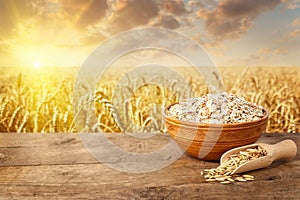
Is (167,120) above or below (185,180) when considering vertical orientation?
above

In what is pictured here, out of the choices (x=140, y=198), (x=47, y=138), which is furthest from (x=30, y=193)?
(x=47, y=138)

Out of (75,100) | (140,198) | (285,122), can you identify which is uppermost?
(75,100)

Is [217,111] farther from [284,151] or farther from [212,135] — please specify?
[284,151]

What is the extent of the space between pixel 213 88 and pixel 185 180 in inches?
44.7

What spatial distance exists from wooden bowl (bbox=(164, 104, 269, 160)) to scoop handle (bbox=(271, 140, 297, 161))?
0.07 meters

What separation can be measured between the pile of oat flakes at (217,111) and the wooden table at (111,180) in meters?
0.15

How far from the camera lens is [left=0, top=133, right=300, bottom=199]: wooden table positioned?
767 mm

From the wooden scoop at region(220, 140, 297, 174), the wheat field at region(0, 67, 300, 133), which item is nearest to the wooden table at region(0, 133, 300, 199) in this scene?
the wooden scoop at region(220, 140, 297, 174)

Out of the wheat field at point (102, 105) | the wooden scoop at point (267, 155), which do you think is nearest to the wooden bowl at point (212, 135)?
the wooden scoop at point (267, 155)

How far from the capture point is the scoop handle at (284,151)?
37.4 inches

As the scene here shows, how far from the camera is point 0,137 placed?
129 centimetres

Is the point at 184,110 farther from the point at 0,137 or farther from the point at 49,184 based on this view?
the point at 0,137

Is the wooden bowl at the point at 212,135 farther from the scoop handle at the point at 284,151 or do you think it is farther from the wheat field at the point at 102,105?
the wheat field at the point at 102,105

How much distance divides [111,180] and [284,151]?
1.78 ft
